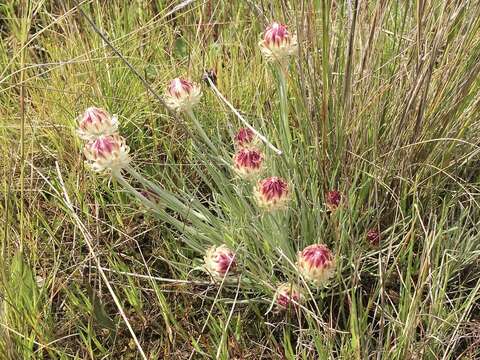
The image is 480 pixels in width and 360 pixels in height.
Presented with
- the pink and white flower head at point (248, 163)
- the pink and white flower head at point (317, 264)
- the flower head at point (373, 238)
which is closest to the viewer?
the pink and white flower head at point (317, 264)

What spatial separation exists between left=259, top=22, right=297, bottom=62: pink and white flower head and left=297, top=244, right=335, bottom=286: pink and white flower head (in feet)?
1.19

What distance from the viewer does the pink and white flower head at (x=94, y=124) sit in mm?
1044

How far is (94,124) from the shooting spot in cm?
104

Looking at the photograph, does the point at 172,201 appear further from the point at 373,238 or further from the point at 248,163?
the point at 373,238

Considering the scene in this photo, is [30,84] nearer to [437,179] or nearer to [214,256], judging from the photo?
[214,256]

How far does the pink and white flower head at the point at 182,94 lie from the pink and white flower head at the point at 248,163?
149 mm

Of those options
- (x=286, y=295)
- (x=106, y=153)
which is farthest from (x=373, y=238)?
(x=106, y=153)

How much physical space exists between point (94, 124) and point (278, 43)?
0.34 m

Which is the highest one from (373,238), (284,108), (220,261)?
(284,108)

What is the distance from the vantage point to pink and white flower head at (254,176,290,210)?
39.3 inches

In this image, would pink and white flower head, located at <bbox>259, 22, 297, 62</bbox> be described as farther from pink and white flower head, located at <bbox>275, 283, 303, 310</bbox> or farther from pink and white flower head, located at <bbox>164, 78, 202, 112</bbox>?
pink and white flower head, located at <bbox>275, 283, 303, 310</bbox>

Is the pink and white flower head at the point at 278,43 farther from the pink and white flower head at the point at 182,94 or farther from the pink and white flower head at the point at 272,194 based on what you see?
the pink and white flower head at the point at 272,194

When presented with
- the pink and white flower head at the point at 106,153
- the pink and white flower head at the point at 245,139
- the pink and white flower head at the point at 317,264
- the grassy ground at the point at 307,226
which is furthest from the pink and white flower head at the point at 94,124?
the pink and white flower head at the point at 317,264

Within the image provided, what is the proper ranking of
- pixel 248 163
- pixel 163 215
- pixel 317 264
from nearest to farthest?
pixel 317 264
pixel 248 163
pixel 163 215
